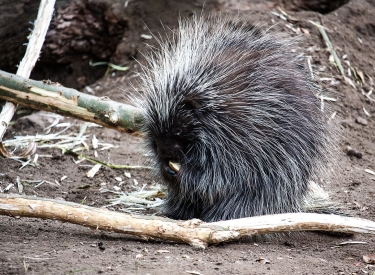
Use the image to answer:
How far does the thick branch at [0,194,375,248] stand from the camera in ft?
9.81

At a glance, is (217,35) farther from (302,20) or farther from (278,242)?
(302,20)

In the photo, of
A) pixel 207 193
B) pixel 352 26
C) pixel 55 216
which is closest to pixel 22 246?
pixel 55 216

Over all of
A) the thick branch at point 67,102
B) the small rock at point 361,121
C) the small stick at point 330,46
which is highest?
the small stick at point 330,46

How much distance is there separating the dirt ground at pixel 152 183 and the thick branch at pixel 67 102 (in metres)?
0.39

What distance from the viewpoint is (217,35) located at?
3.97m

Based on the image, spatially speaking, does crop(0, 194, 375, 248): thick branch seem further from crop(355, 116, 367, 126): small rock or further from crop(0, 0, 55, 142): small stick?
crop(355, 116, 367, 126): small rock

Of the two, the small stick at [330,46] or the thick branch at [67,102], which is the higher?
the small stick at [330,46]

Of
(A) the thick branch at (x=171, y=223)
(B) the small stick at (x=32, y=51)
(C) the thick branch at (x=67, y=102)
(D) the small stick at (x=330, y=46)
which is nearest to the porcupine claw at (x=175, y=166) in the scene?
(C) the thick branch at (x=67, y=102)

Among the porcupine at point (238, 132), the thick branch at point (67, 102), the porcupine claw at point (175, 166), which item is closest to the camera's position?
the porcupine at point (238, 132)

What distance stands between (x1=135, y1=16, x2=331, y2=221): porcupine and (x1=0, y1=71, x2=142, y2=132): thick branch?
38cm

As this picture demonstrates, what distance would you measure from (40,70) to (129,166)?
2371 mm

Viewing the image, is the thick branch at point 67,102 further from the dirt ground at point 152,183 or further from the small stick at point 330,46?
the small stick at point 330,46

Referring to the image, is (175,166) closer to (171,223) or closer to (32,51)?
(171,223)

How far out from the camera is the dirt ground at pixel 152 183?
110 inches
